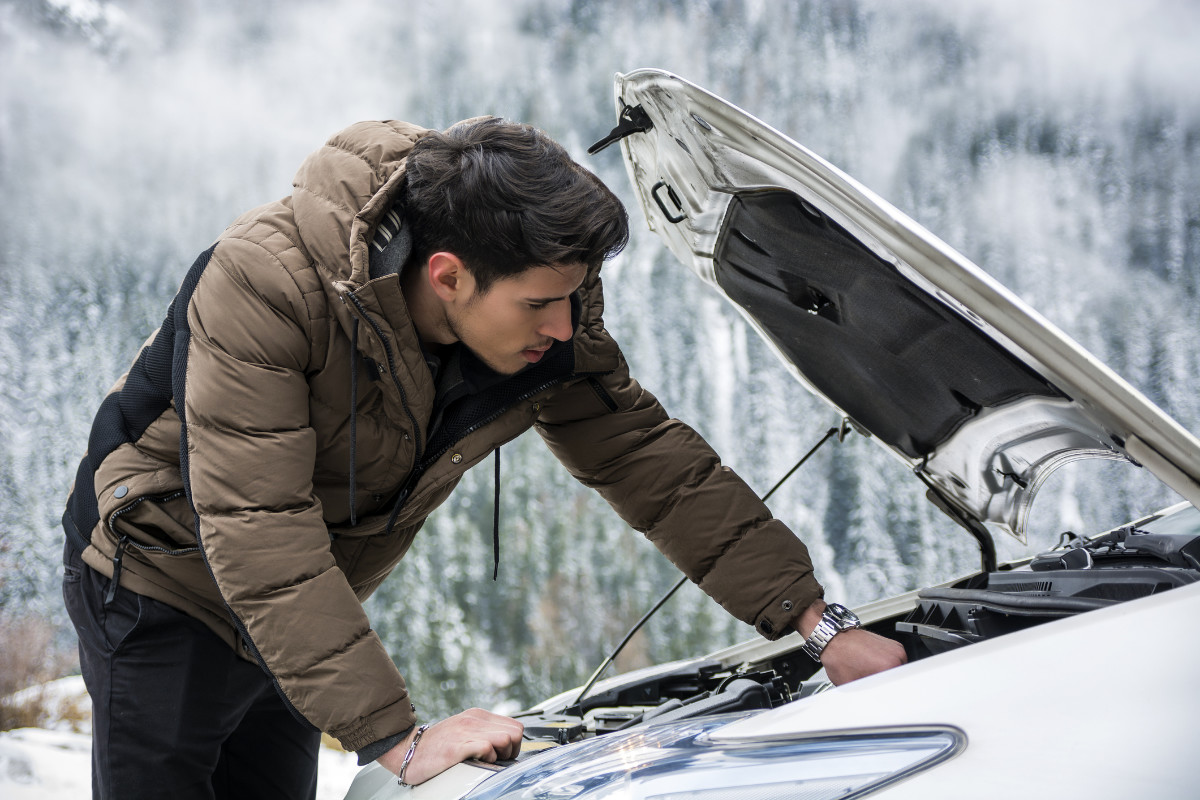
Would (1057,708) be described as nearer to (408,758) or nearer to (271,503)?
(408,758)

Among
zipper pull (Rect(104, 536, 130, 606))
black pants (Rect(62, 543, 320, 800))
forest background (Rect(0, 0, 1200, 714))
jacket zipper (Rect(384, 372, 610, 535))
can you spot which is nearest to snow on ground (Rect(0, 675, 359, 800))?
forest background (Rect(0, 0, 1200, 714))

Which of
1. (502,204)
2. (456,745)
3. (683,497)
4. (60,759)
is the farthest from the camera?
(60,759)

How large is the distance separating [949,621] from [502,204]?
1.00m

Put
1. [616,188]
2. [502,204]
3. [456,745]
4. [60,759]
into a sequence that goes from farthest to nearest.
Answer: [616,188] < [60,759] < [502,204] < [456,745]

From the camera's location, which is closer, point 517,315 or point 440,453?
point 517,315

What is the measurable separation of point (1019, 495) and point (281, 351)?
133 centimetres

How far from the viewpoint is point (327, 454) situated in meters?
1.32

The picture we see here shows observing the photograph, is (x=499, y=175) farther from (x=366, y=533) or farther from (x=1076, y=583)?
(x=1076, y=583)

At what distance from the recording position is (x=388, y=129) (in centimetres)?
135

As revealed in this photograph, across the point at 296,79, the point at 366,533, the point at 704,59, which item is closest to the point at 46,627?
the point at 296,79

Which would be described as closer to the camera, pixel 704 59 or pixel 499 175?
pixel 499 175

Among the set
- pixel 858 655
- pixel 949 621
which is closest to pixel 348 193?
pixel 858 655

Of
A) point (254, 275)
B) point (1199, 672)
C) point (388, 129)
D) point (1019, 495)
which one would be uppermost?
point (388, 129)

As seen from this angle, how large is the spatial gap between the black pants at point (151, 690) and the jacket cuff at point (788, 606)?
90 centimetres
